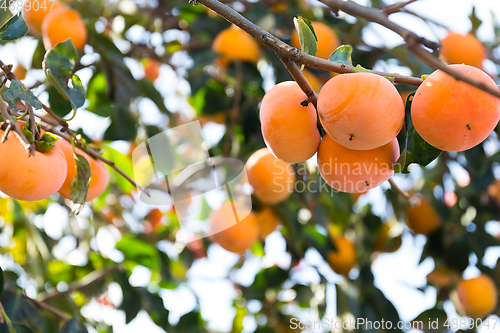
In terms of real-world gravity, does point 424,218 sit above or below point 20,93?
below

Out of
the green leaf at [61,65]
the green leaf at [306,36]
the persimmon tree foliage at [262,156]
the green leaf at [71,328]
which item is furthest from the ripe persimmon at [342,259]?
the green leaf at [61,65]

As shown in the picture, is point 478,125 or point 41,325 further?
point 41,325

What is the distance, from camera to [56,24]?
47.0 inches

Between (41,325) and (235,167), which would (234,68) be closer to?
(235,167)

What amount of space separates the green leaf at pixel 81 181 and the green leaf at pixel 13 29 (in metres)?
0.24

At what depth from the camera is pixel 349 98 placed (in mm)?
571

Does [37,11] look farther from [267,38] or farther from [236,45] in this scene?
[267,38]

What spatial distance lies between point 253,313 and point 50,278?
0.91 m

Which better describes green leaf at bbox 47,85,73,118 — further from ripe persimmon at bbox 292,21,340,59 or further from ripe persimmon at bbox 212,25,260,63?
ripe persimmon at bbox 292,21,340,59

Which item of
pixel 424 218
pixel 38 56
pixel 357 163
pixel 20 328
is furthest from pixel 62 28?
pixel 424 218

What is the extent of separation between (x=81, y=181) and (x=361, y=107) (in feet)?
1.48

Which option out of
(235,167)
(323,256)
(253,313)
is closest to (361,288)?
(323,256)

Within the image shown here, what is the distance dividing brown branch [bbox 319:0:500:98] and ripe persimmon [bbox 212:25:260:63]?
3.13ft

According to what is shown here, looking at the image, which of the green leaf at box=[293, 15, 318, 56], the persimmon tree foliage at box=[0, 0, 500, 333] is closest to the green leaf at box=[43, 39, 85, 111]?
the persimmon tree foliage at box=[0, 0, 500, 333]
